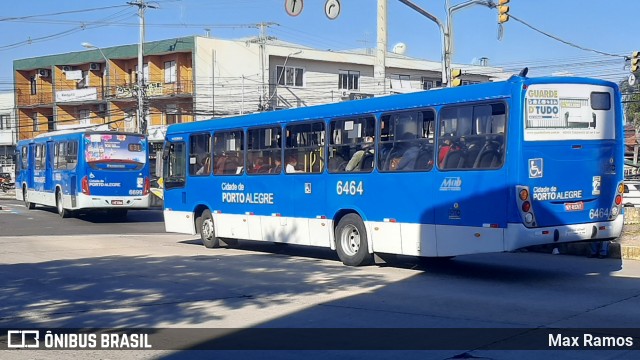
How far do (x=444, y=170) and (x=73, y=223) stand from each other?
19578 mm

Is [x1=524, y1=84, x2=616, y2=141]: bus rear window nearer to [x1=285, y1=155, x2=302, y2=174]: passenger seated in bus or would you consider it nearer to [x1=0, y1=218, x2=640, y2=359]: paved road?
[x1=0, y1=218, x2=640, y2=359]: paved road

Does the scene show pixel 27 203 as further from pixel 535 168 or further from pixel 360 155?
pixel 535 168

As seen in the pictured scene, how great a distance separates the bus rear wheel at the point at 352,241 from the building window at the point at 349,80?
141 ft

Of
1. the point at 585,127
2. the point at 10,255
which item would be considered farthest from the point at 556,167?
the point at 10,255

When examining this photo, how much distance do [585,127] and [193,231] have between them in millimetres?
11004

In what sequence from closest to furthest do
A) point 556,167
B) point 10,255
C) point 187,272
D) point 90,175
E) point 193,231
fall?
1. point 556,167
2. point 187,272
3. point 10,255
4. point 193,231
5. point 90,175

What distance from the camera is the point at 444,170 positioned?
13.0 meters

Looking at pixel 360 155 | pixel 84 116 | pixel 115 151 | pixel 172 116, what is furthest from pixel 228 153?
pixel 84 116

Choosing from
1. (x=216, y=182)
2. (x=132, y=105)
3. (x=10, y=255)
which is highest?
(x=132, y=105)

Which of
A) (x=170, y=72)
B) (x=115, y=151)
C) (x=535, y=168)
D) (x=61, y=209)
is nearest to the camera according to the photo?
(x=535, y=168)

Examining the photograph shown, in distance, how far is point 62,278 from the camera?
1393cm

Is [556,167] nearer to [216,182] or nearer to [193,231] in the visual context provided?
[216,182]

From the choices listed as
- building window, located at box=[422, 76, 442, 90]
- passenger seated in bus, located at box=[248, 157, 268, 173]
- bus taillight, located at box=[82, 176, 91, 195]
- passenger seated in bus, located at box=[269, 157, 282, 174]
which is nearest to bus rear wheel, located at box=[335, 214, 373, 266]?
passenger seated in bus, located at box=[269, 157, 282, 174]

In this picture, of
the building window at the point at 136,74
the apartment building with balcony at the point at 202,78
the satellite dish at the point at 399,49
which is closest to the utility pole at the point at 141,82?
the apartment building with balcony at the point at 202,78
